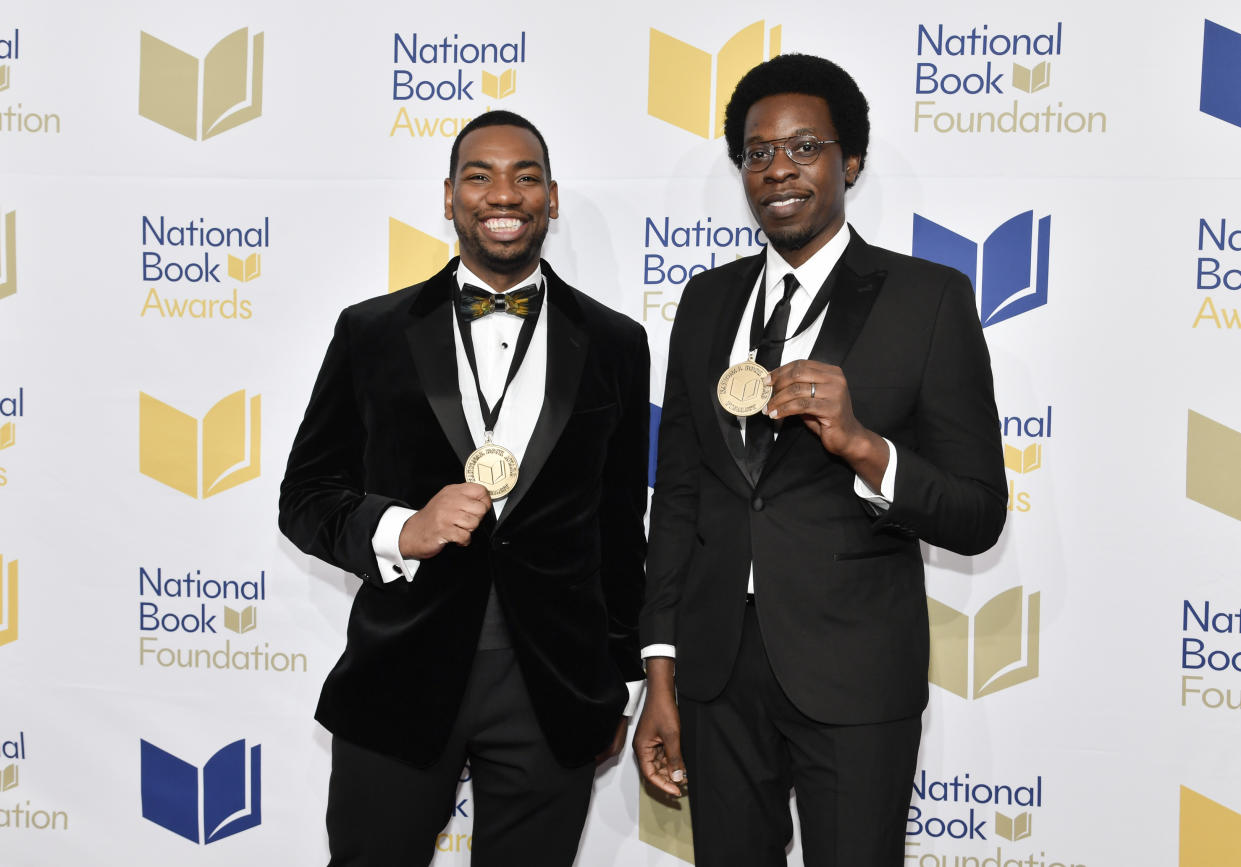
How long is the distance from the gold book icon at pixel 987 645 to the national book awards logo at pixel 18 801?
284 centimetres

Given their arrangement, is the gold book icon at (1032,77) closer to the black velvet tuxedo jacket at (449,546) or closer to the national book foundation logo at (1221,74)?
the national book foundation logo at (1221,74)

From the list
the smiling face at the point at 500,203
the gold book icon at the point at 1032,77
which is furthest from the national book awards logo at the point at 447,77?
the gold book icon at the point at 1032,77

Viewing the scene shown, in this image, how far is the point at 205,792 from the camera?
3168 mm

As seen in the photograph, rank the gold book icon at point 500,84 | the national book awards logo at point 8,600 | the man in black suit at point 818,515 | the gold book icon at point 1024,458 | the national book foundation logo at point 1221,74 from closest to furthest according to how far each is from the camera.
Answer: the man in black suit at point 818,515 → the national book foundation logo at point 1221,74 → the gold book icon at point 1024,458 → the gold book icon at point 500,84 → the national book awards logo at point 8,600

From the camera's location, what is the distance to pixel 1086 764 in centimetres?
287

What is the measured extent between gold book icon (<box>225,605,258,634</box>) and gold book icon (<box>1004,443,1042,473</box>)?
7.73 feet

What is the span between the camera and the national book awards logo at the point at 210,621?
123 inches

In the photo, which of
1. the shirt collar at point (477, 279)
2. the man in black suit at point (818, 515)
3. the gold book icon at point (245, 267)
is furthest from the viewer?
the gold book icon at point (245, 267)

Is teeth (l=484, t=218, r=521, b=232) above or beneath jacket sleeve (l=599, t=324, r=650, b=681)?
above

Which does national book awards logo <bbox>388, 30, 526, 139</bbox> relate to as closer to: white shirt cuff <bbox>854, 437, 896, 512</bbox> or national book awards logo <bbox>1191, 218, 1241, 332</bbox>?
white shirt cuff <bbox>854, 437, 896, 512</bbox>

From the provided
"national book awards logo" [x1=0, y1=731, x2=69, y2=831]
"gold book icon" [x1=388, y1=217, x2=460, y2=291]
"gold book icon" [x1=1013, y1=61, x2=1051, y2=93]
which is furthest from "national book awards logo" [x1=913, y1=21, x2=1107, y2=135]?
"national book awards logo" [x1=0, y1=731, x2=69, y2=831]

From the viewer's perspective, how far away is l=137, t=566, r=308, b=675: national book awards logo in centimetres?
314

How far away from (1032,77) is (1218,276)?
0.77 meters

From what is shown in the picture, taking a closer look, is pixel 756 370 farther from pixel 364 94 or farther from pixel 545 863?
pixel 364 94
